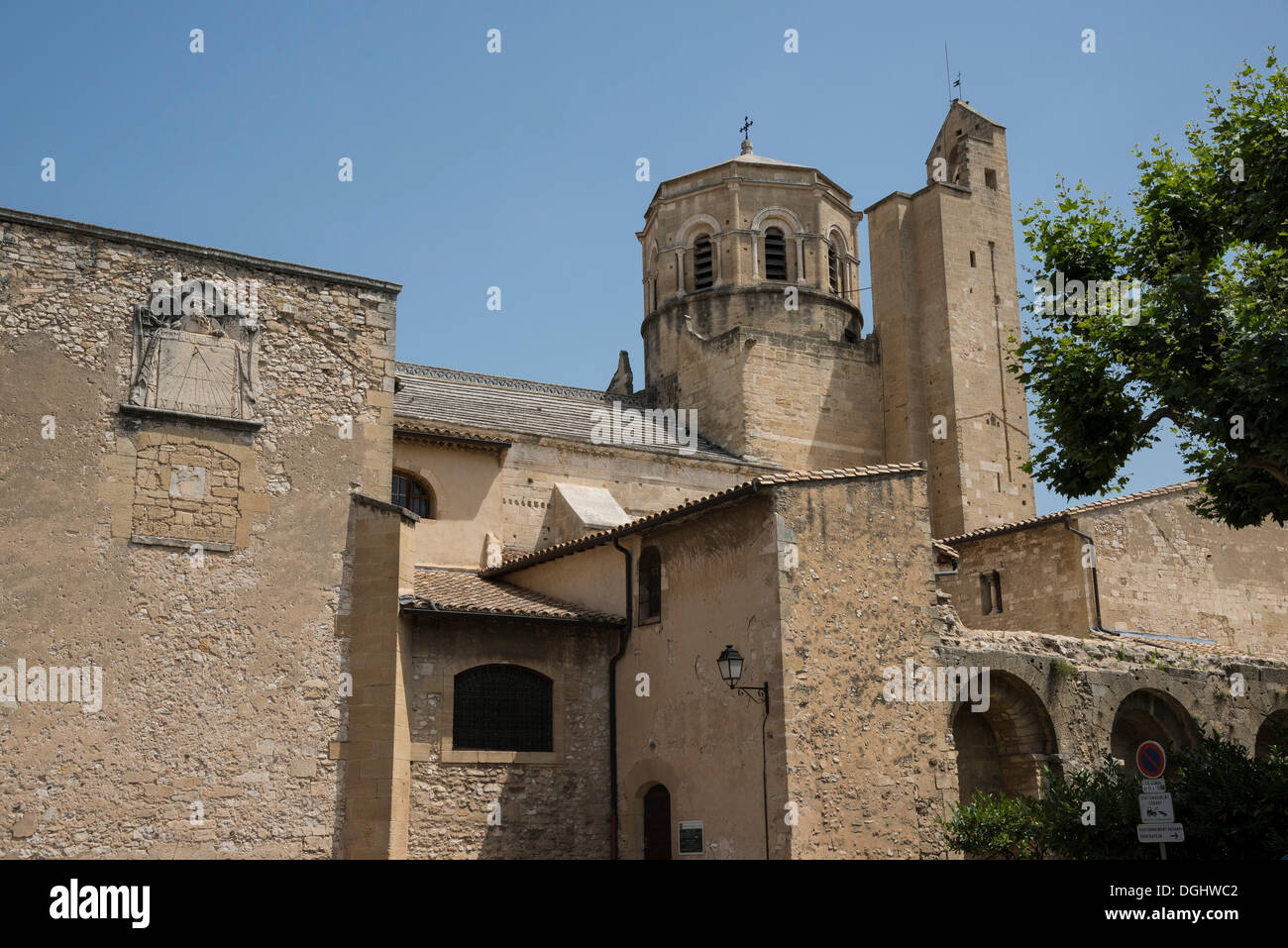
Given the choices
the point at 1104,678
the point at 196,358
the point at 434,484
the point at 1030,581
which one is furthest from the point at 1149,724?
the point at 196,358

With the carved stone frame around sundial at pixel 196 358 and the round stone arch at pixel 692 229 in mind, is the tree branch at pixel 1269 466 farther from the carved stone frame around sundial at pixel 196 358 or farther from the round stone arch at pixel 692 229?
the round stone arch at pixel 692 229

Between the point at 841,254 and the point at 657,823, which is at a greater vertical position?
the point at 841,254

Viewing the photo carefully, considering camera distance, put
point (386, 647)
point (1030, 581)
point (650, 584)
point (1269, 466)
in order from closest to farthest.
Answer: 1. point (1269, 466)
2. point (386, 647)
3. point (650, 584)
4. point (1030, 581)

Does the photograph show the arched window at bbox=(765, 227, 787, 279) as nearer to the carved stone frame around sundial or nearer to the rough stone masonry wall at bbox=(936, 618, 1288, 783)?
the rough stone masonry wall at bbox=(936, 618, 1288, 783)

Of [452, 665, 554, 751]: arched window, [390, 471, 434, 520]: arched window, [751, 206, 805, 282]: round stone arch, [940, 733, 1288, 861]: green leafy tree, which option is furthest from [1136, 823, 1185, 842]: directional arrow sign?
[751, 206, 805, 282]: round stone arch

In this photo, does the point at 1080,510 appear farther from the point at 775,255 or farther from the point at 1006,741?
the point at 775,255

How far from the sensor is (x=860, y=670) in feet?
52.7

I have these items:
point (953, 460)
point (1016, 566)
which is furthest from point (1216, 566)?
point (953, 460)

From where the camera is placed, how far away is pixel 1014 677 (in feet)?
58.4

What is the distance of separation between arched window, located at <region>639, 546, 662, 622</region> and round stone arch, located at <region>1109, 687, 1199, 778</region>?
7.55m

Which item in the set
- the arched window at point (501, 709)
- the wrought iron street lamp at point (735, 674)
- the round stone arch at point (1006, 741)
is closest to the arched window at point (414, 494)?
the arched window at point (501, 709)

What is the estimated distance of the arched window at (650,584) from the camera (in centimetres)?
1792

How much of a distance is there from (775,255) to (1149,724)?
58.6 ft
